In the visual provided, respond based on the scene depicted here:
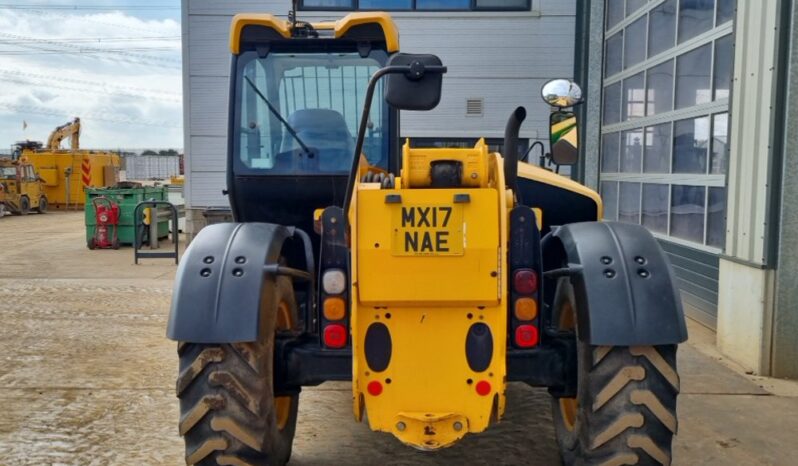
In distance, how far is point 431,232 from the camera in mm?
3238

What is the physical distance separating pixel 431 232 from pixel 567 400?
1720 mm

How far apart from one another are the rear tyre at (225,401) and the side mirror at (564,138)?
221cm

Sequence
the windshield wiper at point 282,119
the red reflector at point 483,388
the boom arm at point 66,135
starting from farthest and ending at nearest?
1. the boom arm at point 66,135
2. the windshield wiper at point 282,119
3. the red reflector at point 483,388

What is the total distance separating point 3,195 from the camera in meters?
26.2

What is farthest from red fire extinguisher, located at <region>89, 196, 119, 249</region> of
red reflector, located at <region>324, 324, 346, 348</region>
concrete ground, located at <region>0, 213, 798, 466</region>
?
red reflector, located at <region>324, 324, 346, 348</region>

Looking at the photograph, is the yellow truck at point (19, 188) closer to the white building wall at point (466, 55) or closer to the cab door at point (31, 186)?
the cab door at point (31, 186)

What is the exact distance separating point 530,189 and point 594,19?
7530mm

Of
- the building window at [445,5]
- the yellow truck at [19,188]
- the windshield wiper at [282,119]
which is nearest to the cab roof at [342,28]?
the windshield wiper at [282,119]

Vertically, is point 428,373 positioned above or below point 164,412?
above

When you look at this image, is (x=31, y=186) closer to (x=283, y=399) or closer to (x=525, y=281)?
(x=283, y=399)

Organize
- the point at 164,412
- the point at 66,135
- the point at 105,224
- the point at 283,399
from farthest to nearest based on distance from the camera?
1. the point at 66,135
2. the point at 105,224
3. the point at 164,412
4. the point at 283,399

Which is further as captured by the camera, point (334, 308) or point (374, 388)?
point (334, 308)

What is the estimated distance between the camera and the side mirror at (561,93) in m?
4.56

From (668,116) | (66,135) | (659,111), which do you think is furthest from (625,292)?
(66,135)
